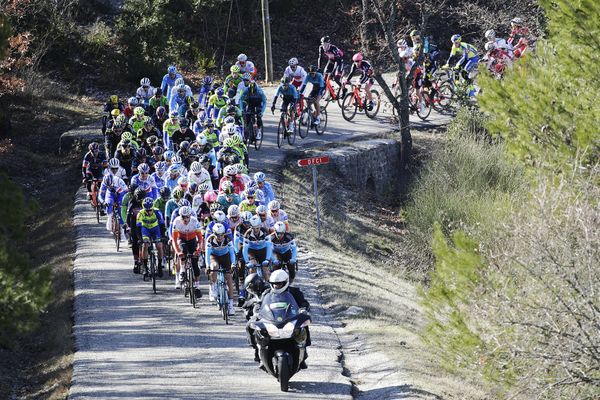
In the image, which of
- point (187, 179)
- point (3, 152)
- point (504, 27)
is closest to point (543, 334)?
point (187, 179)

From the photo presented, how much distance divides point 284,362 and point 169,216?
6.81m

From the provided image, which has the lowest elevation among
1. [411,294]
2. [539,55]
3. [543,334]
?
[411,294]

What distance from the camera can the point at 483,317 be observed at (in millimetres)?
15000

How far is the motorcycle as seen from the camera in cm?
1602

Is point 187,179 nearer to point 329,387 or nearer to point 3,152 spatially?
point 329,387

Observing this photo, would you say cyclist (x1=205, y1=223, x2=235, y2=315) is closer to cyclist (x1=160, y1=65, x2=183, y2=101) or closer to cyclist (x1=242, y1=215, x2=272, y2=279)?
cyclist (x1=242, y1=215, x2=272, y2=279)

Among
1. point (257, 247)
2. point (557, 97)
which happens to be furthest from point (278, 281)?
point (557, 97)

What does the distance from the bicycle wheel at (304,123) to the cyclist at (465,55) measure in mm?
5319

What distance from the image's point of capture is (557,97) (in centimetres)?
2041

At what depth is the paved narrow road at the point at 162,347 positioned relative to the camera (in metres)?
16.8

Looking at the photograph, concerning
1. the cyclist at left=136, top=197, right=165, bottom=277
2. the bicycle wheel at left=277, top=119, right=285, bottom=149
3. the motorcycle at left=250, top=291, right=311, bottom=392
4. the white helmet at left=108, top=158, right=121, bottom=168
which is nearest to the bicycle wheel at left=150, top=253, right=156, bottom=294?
the cyclist at left=136, top=197, right=165, bottom=277

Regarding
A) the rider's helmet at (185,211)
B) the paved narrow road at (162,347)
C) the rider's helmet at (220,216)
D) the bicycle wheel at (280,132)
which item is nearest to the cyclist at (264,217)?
the rider's helmet at (220,216)

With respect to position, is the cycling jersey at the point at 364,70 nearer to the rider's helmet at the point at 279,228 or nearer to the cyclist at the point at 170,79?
the cyclist at the point at 170,79

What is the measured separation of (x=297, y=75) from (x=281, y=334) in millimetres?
16620
